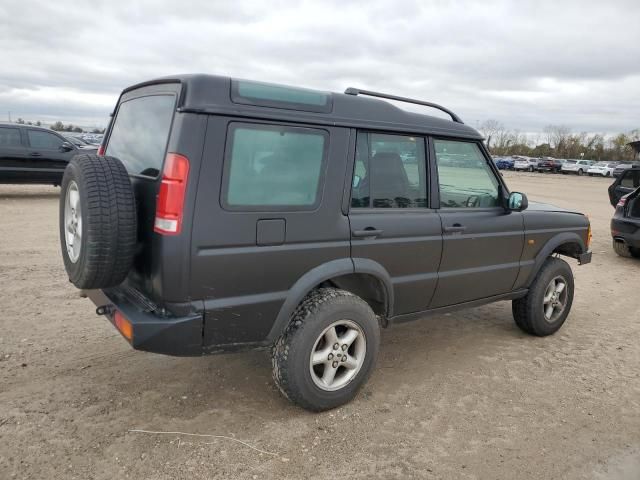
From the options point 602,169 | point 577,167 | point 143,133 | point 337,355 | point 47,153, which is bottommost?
point 337,355

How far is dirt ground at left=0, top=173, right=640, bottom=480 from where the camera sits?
2775 millimetres

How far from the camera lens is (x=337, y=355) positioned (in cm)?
325

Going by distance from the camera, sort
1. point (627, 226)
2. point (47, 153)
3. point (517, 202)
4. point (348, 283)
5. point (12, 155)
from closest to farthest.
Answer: point (348, 283) < point (517, 202) < point (627, 226) < point (12, 155) < point (47, 153)

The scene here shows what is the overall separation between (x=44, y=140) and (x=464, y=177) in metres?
11.2

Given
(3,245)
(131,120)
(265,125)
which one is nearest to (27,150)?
(3,245)

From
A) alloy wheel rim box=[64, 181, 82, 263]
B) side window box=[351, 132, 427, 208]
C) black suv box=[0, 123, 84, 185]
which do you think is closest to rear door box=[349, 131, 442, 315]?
side window box=[351, 132, 427, 208]

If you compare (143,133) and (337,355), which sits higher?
(143,133)

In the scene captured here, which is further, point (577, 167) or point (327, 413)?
point (577, 167)

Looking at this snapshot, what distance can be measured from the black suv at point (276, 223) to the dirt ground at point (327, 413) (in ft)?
1.28

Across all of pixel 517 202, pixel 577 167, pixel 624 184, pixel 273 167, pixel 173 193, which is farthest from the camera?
pixel 577 167

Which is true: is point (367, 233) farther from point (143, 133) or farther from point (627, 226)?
point (627, 226)

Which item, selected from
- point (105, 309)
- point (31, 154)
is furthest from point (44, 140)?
point (105, 309)

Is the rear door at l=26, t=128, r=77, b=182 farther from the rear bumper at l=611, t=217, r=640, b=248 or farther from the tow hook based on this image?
the rear bumper at l=611, t=217, r=640, b=248

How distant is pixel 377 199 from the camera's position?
3.46 metres
